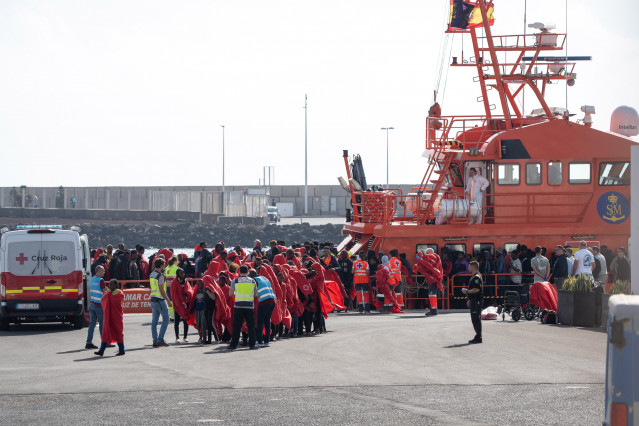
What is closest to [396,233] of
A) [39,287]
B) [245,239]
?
[39,287]

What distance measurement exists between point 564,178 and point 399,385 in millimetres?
14640

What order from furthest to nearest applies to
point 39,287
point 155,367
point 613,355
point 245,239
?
point 245,239
point 39,287
point 155,367
point 613,355

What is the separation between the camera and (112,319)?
16.4 metres

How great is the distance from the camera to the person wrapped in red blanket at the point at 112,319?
16250mm

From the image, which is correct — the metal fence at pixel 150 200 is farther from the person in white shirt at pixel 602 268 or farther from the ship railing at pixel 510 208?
the person in white shirt at pixel 602 268

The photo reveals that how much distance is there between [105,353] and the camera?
16750 millimetres

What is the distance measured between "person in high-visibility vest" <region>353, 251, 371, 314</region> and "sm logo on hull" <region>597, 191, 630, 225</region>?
22.9 ft

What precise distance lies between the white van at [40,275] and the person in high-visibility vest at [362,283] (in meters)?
7.01

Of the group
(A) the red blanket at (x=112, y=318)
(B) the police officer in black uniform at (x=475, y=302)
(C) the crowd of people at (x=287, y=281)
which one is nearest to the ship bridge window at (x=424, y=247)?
(C) the crowd of people at (x=287, y=281)

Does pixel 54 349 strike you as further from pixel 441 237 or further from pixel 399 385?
pixel 441 237

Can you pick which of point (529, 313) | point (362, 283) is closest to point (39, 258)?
point (362, 283)

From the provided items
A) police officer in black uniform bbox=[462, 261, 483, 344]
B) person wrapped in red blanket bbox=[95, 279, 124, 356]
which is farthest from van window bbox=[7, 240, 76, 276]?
police officer in black uniform bbox=[462, 261, 483, 344]

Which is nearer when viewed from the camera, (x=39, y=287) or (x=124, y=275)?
(x=39, y=287)

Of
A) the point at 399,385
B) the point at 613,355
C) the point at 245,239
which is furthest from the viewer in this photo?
the point at 245,239
